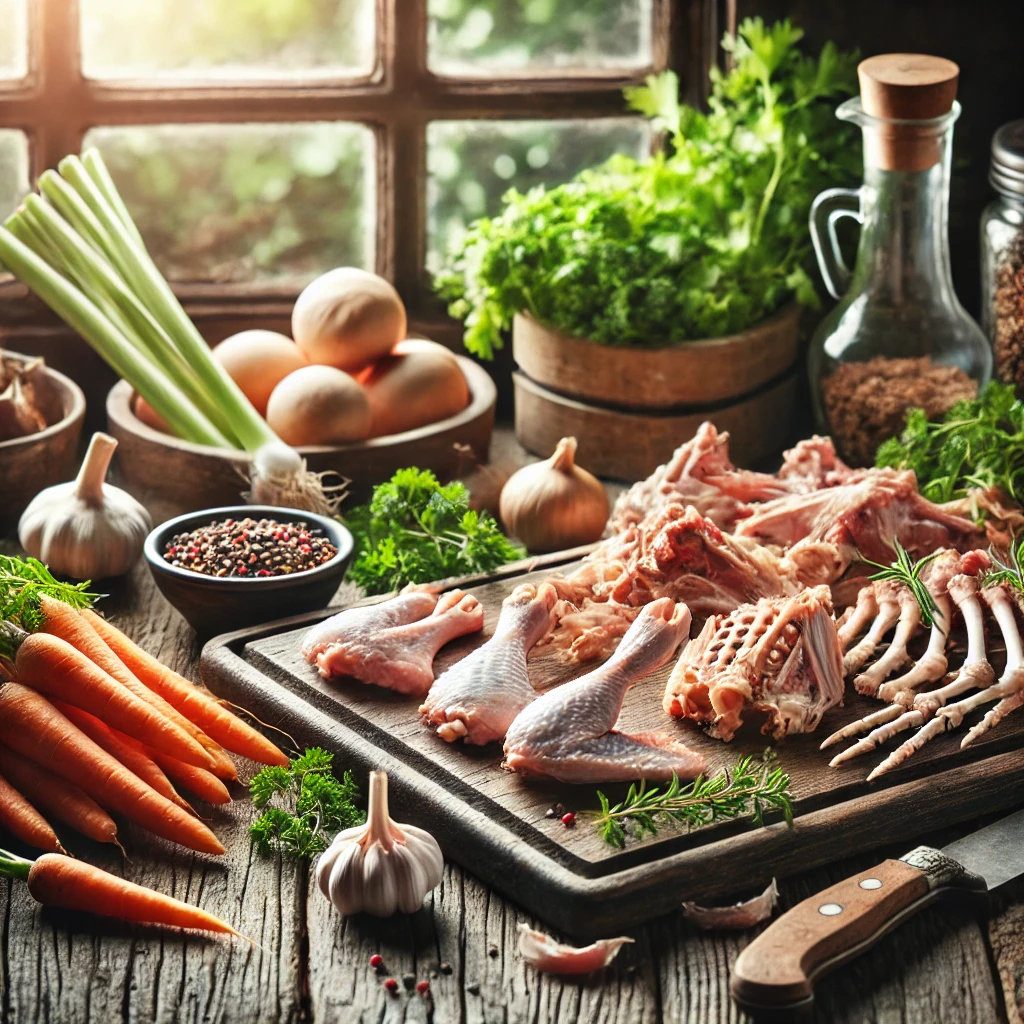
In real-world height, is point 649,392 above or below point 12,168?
below

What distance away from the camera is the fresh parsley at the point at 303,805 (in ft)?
6.42

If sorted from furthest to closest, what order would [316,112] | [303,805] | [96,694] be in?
[316,112] → [96,694] → [303,805]

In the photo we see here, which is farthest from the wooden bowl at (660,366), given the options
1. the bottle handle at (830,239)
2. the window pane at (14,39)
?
the window pane at (14,39)

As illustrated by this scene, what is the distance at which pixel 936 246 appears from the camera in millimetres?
3021

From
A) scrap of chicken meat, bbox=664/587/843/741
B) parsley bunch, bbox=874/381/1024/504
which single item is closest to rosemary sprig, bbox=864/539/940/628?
scrap of chicken meat, bbox=664/587/843/741

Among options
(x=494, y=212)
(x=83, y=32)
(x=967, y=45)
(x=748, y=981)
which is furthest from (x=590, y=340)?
(x=748, y=981)

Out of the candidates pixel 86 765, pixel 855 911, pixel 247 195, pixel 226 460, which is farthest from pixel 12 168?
pixel 855 911

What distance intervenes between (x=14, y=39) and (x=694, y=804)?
2330 mm

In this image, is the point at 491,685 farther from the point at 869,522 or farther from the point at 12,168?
the point at 12,168

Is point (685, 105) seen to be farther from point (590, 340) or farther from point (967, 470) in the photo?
point (967, 470)

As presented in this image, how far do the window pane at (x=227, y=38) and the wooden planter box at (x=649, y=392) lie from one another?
76 centimetres

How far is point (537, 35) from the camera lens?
3418 mm

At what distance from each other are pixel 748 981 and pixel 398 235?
90.2 inches

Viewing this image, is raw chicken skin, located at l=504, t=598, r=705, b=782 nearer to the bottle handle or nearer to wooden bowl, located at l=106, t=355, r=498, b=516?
wooden bowl, located at l=106, t=355, r=498, b=516
